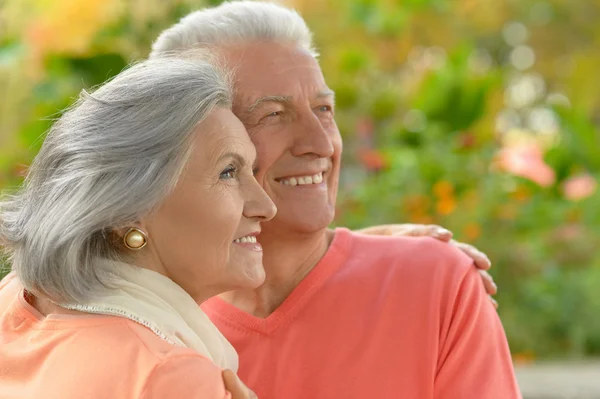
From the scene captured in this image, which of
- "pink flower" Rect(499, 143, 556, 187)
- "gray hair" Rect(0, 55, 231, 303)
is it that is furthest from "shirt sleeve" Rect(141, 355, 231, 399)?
"pink flower" Rect(499, 143, 556, 187)

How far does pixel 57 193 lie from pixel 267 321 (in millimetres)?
707

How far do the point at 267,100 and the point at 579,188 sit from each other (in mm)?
4669

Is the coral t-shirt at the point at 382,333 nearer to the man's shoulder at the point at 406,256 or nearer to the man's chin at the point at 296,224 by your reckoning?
the man's shoulder at the point at 406,256

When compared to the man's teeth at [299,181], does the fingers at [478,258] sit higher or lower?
lower

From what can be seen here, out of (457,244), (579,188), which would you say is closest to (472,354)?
(457,244)

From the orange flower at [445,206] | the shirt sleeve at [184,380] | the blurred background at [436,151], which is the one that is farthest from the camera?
the blurred background at [436,151]

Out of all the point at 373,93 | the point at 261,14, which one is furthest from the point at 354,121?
the point at 261,14

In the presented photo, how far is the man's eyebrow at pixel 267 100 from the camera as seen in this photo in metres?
2.11

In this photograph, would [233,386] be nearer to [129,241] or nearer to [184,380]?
[184,380]

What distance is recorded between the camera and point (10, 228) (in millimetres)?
1716

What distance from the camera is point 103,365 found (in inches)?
56.4

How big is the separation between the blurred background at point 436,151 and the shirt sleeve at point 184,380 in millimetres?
3406

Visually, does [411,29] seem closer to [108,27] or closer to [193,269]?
[108,27]

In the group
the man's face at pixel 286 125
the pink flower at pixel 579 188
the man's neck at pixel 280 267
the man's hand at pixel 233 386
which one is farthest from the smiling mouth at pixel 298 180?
the pink flower at pixel 579 188
